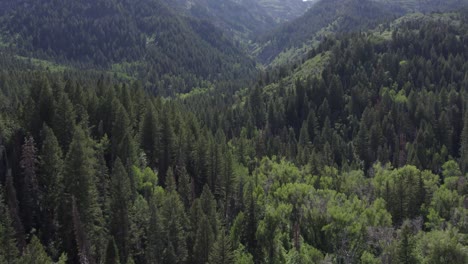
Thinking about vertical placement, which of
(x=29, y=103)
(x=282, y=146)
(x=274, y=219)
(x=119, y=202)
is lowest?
(x=282, y=146)

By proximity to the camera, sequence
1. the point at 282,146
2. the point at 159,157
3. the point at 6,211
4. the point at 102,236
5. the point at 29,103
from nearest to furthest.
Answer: the point at 6,211
the point at 102,236
the point at 29,103
the point at 159,157
the point at 282,146

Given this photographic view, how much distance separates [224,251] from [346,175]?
77.5m

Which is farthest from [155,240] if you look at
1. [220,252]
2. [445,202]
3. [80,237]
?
[445,202]

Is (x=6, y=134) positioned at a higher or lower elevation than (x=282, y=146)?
higher

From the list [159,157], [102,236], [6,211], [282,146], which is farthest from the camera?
[282,146]

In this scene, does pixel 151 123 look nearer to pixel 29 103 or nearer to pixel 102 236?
pixel 29 103

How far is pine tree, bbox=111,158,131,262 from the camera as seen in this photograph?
3250 inches

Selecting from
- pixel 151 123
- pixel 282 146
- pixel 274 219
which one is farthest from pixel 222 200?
pixel 282 146

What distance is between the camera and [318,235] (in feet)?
340

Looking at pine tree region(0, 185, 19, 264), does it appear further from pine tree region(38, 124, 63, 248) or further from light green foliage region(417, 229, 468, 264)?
light green foliage region(417, 229, 468, 264)

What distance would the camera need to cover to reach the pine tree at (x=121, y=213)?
82.6 metres

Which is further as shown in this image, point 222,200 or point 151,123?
point 151,123

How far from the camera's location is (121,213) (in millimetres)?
83750

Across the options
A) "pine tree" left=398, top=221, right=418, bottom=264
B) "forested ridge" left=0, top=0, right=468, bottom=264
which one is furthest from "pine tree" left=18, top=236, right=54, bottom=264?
"pine tree" left=398, top=221, right=418, bottom=264
